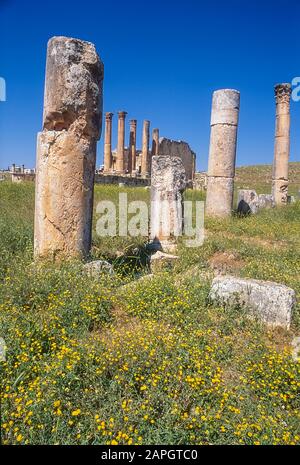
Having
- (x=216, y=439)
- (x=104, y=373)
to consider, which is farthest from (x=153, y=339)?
(x=216, y=439)

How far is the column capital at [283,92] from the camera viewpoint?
14893 millimetres

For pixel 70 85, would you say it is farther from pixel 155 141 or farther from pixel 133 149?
pixel 155 141

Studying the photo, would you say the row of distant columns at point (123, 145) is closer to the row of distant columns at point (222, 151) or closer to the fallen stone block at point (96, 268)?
the row of distant columns at point (222, 151)

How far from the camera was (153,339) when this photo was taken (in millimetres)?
3236

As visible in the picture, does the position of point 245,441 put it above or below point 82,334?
below

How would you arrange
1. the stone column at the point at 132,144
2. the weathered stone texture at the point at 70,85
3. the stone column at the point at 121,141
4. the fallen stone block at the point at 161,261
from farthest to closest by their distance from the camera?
the stone column at the point at 132,144 < the stone column at the point at 121,141 < the fallen stone block at the point at 161,261 < the weathered stone texture at the point at 70,85

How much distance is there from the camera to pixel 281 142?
50.4ft

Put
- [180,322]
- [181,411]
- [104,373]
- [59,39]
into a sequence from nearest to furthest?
[181,411], [104,373], [180,322], [59,39]

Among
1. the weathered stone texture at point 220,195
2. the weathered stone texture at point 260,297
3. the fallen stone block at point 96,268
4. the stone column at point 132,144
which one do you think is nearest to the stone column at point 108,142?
the stone column at point 132,144

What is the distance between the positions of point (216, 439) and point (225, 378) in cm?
73

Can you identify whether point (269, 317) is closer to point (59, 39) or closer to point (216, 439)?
point (216, 439)

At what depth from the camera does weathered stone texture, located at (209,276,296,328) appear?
3994 mm

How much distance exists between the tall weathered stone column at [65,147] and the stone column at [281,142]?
1215 centimetres

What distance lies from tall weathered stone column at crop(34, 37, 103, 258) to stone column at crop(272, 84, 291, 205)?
39.9ft
